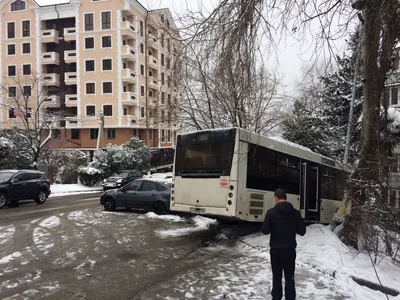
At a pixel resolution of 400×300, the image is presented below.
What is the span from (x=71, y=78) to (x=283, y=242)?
51280 mm

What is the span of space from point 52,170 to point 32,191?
1371cm

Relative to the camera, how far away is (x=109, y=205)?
17.3 meters

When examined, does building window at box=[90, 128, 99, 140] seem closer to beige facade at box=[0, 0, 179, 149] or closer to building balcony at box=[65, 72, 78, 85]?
beige facade at box=[0, 0, 179, 149]

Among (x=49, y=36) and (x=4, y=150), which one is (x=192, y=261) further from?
(x=49, y=36)

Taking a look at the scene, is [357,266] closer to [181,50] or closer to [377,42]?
[377,42]

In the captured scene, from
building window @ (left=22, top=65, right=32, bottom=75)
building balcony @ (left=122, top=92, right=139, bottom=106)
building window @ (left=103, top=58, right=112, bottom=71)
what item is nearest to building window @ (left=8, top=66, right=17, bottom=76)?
building window @ (left=22, top=65, right=32, bottom=75)

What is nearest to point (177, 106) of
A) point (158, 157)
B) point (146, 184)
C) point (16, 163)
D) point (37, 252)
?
point (146, 184)

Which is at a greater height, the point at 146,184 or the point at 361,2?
the point at 361,2

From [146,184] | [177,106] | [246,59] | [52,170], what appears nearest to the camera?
[246,59]

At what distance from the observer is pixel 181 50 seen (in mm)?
7043

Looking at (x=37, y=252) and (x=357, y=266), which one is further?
(x=37, y=252)

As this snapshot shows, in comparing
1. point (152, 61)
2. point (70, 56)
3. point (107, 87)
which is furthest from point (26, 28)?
point (152, 61)

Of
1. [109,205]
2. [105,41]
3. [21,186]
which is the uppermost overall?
[105,41]

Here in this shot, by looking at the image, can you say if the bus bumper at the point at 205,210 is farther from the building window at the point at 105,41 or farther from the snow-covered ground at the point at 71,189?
the building window at the point at 105,41
